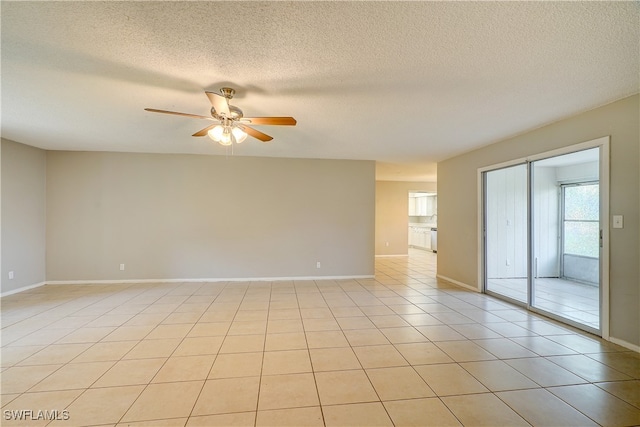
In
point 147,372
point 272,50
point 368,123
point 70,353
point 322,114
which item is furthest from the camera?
point 368,123

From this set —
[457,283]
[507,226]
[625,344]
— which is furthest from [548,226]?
[625,344]

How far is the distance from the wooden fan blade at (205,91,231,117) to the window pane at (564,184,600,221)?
20.2 ft

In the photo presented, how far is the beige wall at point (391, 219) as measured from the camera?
8.48 m

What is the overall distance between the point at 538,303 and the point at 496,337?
5.33ft

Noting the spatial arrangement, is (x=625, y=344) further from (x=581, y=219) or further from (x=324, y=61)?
(x=324, y=61)

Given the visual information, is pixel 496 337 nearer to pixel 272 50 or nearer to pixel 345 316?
pixel 345 316

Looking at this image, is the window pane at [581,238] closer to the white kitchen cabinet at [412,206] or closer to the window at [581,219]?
the window at [581,219]

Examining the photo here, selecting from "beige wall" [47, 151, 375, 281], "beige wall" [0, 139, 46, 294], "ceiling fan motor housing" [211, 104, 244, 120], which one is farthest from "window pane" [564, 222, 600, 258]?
"beige wall" [0, 139, 46, 294]

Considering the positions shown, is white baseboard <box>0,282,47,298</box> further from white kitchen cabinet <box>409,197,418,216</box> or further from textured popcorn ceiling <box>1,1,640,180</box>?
white kitchen cabinet <box>409,197,418,216</box>

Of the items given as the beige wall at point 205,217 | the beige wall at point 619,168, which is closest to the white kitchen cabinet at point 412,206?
the beige wall at point 205,217

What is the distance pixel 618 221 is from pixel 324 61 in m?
3.20

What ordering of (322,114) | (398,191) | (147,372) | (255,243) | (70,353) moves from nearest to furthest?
(147,372)
(70,353)
(322,114)
(255,243)
(398,191)

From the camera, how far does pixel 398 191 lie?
8594 mm

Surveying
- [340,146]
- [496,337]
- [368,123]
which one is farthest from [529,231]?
[340,146]
